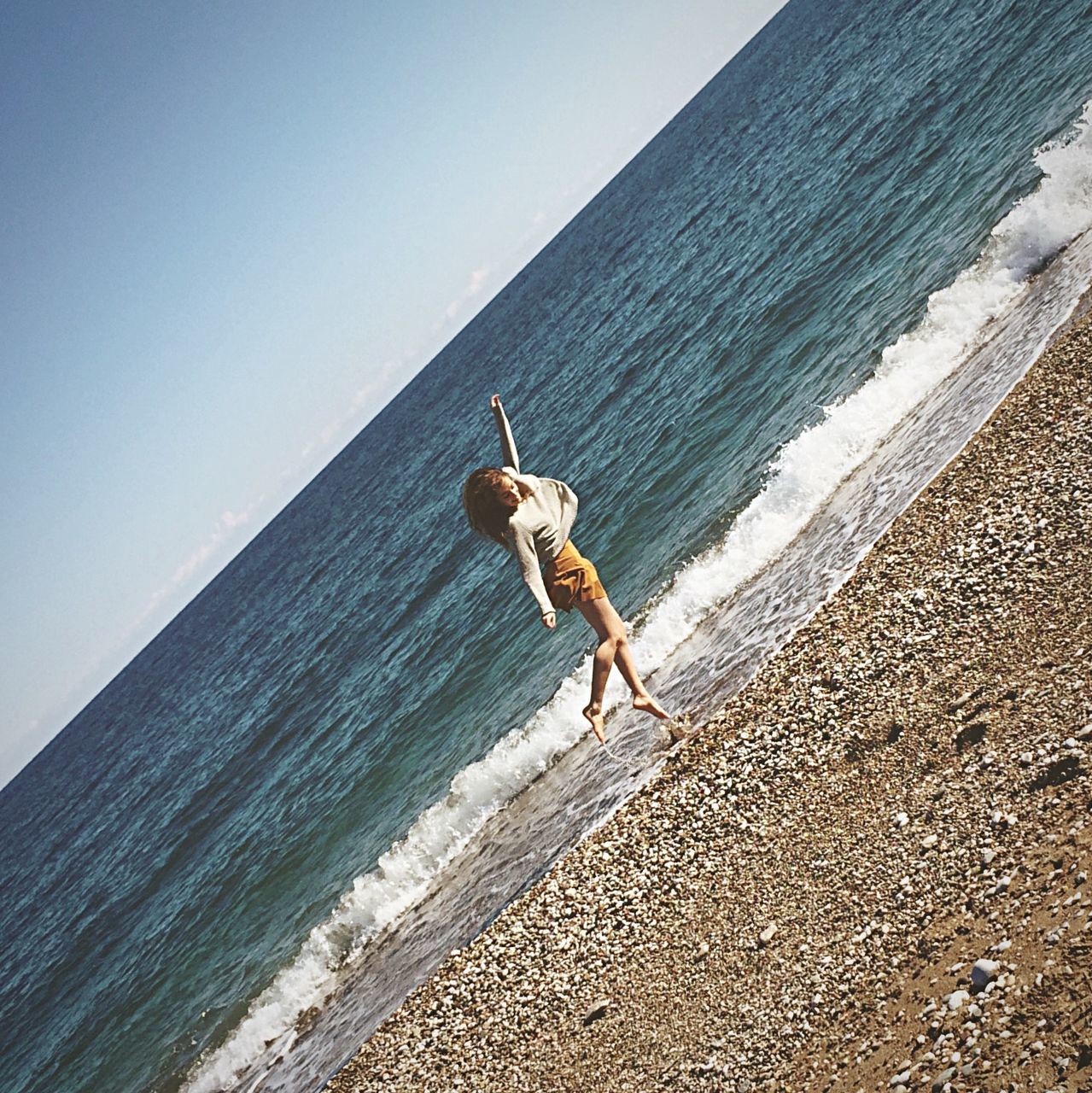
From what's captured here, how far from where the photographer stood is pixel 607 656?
27.4ft

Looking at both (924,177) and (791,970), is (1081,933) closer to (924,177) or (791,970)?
(791,970)

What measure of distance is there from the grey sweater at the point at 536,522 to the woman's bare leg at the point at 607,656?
0.70 meters

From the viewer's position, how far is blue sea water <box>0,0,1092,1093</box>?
438 inches

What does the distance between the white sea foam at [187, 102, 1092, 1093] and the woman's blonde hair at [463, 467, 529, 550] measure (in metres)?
4.92

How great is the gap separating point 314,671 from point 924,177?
29.1 m

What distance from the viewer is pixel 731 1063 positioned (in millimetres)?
5035

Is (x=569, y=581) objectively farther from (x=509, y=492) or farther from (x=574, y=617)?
(x=574, y=617)

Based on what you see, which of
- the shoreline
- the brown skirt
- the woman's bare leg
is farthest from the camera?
the woman's bare leg

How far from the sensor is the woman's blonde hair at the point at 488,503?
24.1ft

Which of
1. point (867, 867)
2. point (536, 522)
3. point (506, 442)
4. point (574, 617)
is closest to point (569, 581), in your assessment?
point (536, 522)

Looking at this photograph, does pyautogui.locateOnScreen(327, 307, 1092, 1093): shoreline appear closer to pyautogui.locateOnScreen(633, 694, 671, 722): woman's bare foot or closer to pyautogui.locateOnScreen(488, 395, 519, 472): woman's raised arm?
pyautogui.locateOnScreen(633, 694, 671, 722): woman's bare foot

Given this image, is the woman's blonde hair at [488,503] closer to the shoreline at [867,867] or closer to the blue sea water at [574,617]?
the shoreline at [867,867]

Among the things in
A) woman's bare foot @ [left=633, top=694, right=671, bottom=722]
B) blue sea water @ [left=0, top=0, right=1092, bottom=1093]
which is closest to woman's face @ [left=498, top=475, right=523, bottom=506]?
woman's bare foot @ [left=633, top=694, right=671, bottom=722]

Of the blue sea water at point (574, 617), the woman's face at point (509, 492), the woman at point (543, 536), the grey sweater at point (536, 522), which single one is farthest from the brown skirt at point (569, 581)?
the blue sea water at point (574, 617)
